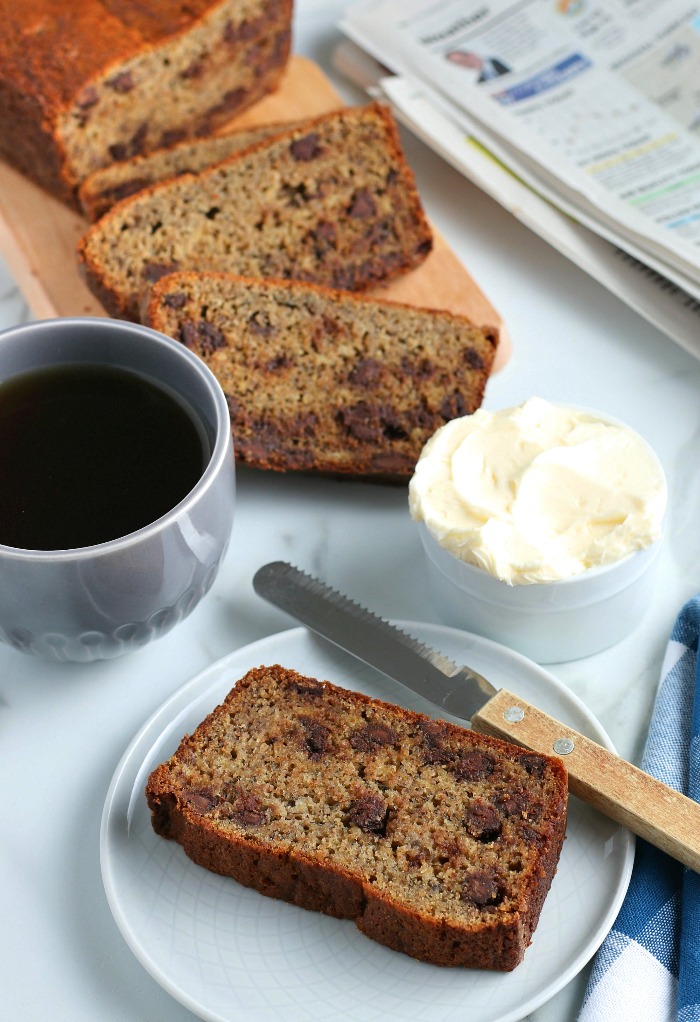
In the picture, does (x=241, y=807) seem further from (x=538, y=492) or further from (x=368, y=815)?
(x=538, y=492)

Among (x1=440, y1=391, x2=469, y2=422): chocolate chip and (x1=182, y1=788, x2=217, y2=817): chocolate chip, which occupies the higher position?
(x1=440, y1=391, x2=469, y2=422): chocolate chip

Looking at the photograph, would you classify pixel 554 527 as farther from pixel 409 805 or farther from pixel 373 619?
pixel 409 805

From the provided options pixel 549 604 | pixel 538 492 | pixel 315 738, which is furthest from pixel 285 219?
pixel 315 738

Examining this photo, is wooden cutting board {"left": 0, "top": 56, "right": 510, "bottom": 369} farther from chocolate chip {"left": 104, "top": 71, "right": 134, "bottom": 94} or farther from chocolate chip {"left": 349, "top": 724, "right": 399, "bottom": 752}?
chocolate chip {"left": 349, "top": 724, "right": 399, "bottom": 752}

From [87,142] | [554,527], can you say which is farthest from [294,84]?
[554,527]

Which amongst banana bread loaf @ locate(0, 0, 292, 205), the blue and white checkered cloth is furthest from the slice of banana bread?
banana bread loaf @ locate(0, 0, 292, 205)

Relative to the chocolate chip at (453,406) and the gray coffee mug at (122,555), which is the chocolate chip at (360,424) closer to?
the chocolate chip at (453,406)

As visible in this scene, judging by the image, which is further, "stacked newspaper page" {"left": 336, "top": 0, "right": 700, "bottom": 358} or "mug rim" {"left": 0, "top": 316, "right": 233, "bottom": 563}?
"stacked newspaper page" {"left": 336, "top": 0, "right": 700, "bottom": 358}

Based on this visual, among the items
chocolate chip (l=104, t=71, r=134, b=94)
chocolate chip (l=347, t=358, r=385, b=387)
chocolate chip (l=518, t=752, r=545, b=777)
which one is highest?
chocolate chip (l=104, t=71, r=134, b=94)
